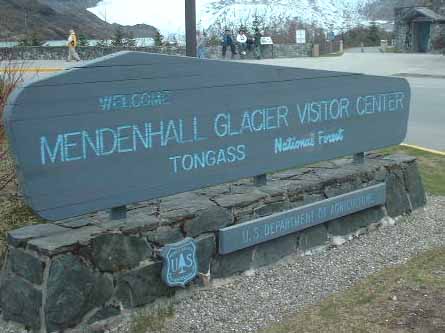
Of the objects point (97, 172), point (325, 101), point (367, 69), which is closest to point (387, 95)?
point (325, 101)

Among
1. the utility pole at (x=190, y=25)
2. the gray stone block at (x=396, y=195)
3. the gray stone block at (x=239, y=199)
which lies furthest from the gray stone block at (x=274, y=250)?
the utility pole at (x=190, y=25)

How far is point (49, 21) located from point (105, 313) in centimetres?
4324

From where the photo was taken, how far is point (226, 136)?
4746 millimetres

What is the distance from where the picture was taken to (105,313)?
401 cm

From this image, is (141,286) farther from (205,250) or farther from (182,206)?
(182,206)

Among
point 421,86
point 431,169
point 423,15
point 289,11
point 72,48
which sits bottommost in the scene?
point 421,86

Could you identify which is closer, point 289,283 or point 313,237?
point 289,283

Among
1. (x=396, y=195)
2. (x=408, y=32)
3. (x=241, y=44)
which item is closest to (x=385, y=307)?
(x=396, y=195)

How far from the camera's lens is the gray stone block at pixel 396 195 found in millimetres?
6195

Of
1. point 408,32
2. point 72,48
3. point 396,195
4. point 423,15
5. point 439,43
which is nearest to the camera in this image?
point 396,195

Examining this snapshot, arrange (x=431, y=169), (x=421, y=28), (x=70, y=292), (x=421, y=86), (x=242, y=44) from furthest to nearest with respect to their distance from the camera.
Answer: (x=421, y=28)
(x=242, y=44)
(x=421, y=86)
(x=431, y=169)
(x=70, y=292)

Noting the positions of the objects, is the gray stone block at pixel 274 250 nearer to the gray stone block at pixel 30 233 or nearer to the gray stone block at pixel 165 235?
the gray stone block at pixel 165 235

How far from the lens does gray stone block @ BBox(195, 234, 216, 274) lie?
4527 mm

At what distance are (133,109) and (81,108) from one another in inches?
14.2
